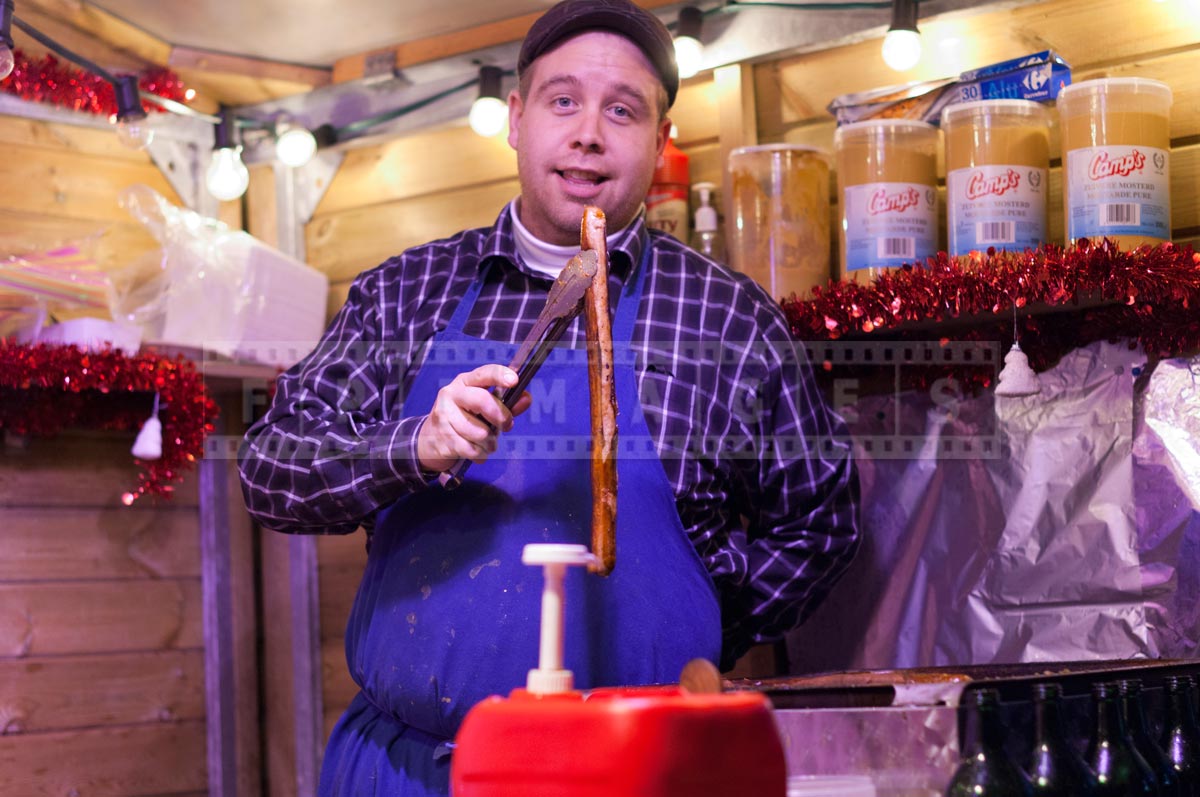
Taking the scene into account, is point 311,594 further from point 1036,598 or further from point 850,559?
point 1036,598

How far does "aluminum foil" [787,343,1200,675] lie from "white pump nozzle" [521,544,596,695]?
3.65 feet

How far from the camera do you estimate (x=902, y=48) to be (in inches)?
79.9

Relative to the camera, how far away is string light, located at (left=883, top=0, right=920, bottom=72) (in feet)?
6.65

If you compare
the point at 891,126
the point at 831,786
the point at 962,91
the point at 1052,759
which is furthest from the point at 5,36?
the point at 1052,759

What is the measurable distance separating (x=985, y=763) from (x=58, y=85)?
2.14 meters

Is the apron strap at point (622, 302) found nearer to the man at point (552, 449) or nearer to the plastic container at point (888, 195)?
Result: the man at point (552, 449)

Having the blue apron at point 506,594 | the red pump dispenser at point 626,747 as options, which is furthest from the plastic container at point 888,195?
the red pump dispenser at point 626,747

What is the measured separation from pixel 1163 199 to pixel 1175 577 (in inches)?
21.0

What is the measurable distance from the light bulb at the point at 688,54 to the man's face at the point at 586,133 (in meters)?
0.41

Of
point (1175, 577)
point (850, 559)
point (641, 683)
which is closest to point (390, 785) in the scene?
point (641, 683)

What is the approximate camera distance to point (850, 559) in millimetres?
1899

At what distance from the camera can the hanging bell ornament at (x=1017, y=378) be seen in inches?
69.9

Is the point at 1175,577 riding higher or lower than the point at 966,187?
lower

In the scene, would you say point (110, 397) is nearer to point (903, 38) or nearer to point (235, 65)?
point (235, 65)
